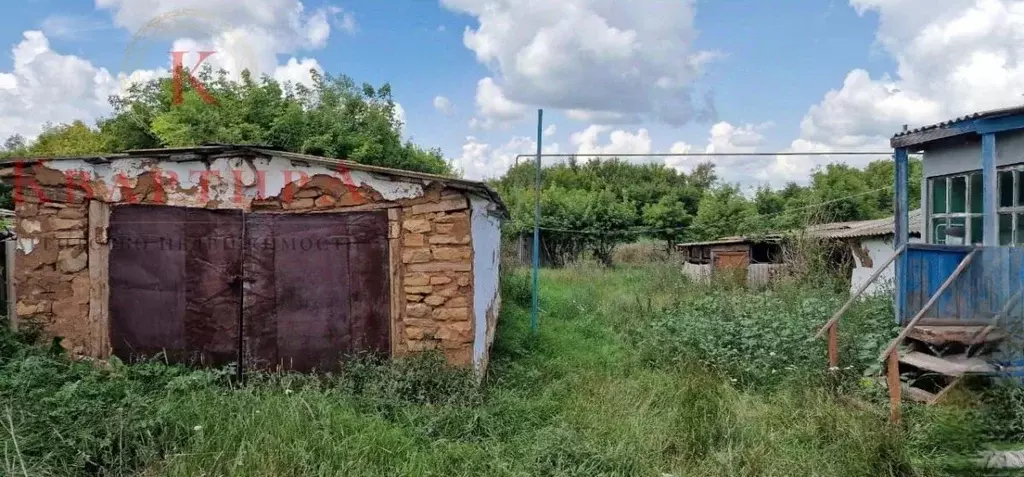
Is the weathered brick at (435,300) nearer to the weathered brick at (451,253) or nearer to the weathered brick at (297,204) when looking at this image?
the weathered brick at (451,253)

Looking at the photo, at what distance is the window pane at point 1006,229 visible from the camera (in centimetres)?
671

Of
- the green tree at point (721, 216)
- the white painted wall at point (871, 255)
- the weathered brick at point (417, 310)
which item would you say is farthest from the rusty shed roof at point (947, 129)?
the green tree at point (721, 216)

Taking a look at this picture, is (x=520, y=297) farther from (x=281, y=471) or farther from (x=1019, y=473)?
(x=1019, y=473)

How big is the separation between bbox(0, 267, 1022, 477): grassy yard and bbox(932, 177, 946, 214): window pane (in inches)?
79.6

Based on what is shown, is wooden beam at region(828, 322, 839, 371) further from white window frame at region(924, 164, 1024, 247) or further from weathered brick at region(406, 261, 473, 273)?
weathered brick at region(406, 261, 473, 273)

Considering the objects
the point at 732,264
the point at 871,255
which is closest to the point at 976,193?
the point at 871,255

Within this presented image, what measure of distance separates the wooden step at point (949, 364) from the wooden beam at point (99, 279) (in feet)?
23.9

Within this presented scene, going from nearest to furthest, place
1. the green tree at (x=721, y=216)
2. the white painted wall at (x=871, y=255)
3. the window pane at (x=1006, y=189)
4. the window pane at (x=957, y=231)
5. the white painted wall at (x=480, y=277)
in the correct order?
the white painted wall at (x=480, y=277) → the window pane at (x=1006, y=189) → the window pane at (x=957, y=231) → the white painted wall at (x=871, y=255) → the green tree at (x=721, y=216)

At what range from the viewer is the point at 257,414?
4.35 meters

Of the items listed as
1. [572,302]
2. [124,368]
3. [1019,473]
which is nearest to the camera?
[1019,473]

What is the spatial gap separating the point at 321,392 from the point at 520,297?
7070 mm

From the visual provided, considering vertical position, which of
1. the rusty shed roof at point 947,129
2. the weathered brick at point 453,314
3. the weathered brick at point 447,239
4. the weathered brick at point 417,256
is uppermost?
the rusty shed roof at point 947,129

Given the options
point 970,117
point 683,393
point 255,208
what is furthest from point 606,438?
point 970,117

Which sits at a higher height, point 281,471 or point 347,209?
point 347,209
